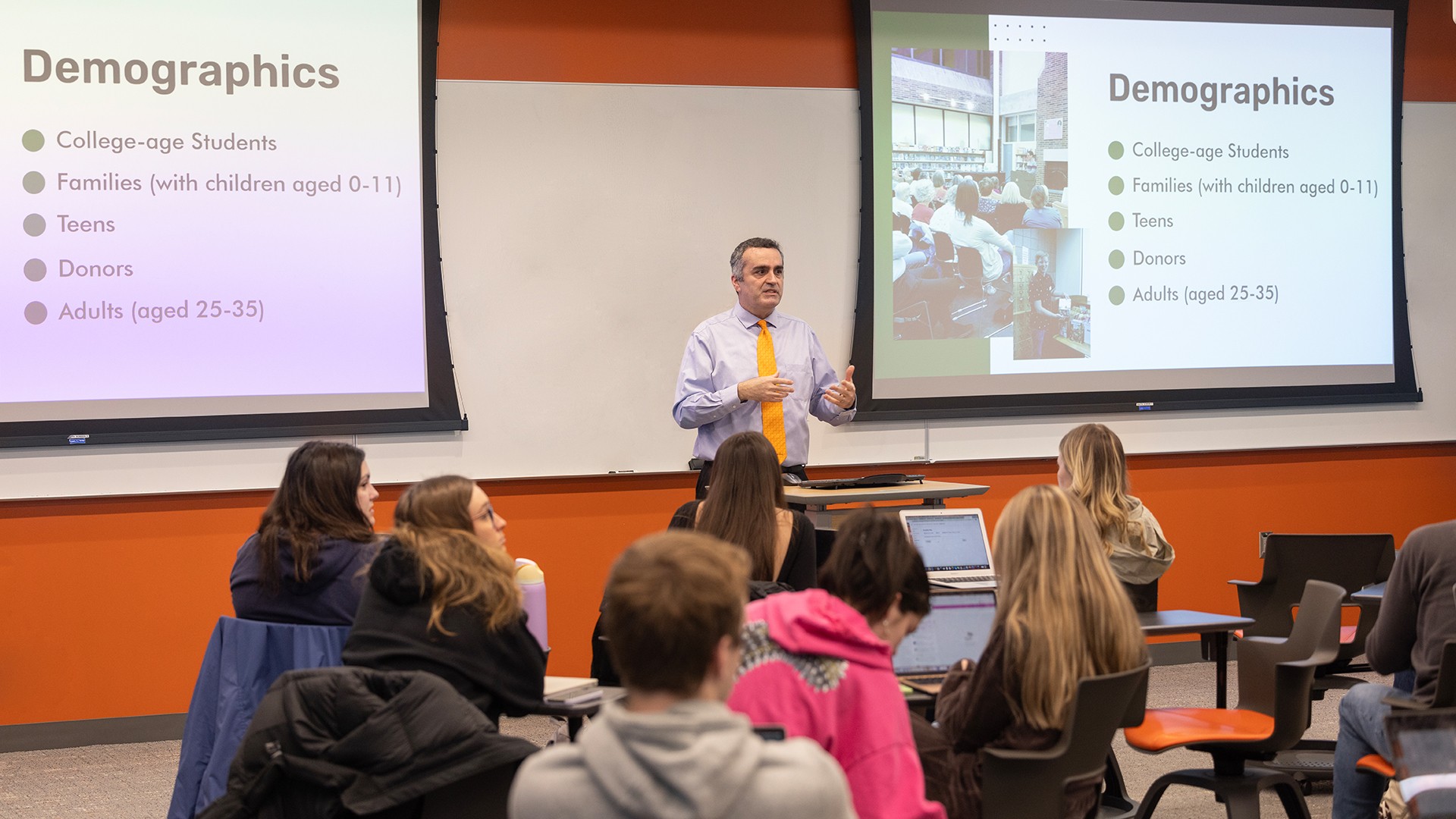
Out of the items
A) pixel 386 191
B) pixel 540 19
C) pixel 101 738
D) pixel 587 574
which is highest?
pixel 540 19

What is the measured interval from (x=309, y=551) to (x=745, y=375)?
220 cm

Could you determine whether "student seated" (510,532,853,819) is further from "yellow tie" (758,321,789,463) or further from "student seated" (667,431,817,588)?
"yellow tie" (758,321,789,463)

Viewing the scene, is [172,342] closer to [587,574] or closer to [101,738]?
[101,738]

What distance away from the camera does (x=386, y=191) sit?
5441 millimetres

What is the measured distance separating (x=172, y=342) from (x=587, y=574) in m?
1.98

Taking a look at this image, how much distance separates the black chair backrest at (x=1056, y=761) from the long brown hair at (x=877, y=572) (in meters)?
0.47

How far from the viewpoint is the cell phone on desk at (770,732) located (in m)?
1.94

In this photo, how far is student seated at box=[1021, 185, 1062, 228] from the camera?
6199 mm

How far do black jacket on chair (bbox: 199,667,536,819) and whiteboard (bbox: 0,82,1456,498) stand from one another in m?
3.21

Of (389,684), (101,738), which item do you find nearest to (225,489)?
(101,738)

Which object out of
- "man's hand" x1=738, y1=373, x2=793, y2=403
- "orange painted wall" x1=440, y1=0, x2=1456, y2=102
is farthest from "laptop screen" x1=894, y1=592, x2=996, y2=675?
"orange painted wall" x1=440, y1=0, x2=1456, y2=102

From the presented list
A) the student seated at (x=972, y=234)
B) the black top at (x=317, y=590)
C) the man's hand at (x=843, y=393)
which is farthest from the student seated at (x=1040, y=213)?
the black top at (x=317, y=590)

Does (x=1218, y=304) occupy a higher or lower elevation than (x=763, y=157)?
lower

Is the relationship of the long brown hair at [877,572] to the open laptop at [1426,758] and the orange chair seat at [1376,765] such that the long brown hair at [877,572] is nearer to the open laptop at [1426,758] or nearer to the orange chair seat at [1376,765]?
the open laptop at [1426,758]
